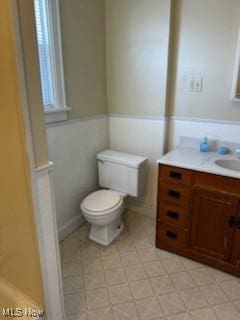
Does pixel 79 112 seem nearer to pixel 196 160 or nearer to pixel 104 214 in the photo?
pixel 104 214

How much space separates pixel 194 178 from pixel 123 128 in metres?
1.01

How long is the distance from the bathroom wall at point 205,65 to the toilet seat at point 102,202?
2.90 ft

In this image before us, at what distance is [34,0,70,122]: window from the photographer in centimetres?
184

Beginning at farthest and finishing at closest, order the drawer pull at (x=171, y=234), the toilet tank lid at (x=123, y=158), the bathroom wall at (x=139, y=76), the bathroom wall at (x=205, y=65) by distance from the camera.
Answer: the toilet tank lid at (x=123, y=158), the bathroom wall at (x=139, y=76), the drawer pull at (x=171, y=234), the bathroom wall at (x=205, y=65)

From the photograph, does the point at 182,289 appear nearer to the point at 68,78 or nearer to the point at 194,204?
the point at 194,204

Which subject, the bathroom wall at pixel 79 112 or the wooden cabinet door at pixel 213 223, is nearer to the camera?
the wooden cabinet door at pixel 213 223

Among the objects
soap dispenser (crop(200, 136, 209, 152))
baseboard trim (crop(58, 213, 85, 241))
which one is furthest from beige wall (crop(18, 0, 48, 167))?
soap dispenser (crop(200, 136, 209, 152))

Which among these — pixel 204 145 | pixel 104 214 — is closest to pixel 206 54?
pixel 204 145

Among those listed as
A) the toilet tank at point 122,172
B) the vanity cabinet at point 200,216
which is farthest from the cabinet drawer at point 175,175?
the toilet tank at point 122,172

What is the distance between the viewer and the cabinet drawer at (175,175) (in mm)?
1841

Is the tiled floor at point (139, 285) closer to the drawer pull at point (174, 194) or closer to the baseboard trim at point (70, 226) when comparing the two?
the baseboard trim at point (70, 226)

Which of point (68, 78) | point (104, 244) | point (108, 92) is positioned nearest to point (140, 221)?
point (104, 244)

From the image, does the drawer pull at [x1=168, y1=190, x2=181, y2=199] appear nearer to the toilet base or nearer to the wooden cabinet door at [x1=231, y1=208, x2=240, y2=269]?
the wooden cabinet door at [x1=231, y1=208, x2=240, y2=269]

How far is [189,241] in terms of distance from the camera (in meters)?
1.98
